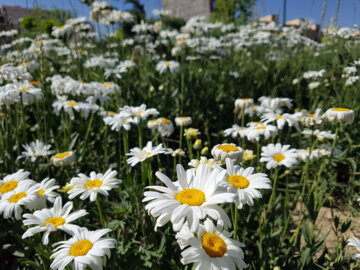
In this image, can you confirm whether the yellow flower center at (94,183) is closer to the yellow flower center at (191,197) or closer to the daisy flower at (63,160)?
the daisy flower at (63,160)

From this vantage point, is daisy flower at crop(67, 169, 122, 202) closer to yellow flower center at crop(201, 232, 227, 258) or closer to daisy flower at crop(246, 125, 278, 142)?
yellow flower center at crop(201, 232, 227, 258)

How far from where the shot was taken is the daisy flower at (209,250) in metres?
0.87

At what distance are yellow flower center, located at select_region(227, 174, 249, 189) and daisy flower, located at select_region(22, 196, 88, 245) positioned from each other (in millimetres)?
638

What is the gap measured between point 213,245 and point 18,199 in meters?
0.96

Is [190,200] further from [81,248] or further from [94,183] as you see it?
[94,183]

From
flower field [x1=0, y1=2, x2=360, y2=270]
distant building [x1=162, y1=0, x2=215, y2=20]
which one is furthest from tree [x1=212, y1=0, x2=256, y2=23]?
distant building [x1=162, y1=0, x2=215, y2=20]

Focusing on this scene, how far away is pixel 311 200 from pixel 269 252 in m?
0.37

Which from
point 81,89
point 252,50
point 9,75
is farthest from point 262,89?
point 9,75

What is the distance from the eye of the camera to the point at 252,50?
20.5 feet

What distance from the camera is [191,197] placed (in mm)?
909

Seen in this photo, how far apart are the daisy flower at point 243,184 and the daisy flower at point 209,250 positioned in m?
0.13

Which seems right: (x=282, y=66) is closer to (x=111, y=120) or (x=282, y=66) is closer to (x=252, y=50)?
(x=252, y=50)

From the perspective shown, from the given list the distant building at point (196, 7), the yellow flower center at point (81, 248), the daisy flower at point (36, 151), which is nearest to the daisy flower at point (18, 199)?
the yellow flower center at point (81, 248)

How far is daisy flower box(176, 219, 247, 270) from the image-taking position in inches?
34.4
